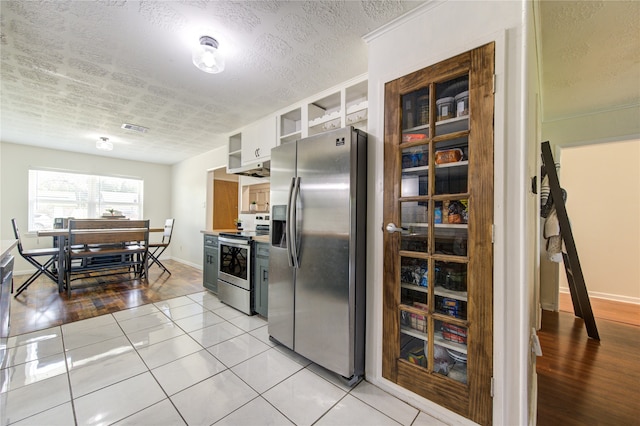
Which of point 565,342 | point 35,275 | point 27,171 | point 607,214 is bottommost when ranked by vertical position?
point 565,342

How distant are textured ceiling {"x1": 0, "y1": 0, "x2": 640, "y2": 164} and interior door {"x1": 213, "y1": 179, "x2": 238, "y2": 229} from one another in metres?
2.02

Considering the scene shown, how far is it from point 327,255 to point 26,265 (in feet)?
21.2

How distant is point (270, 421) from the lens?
142 centimetres

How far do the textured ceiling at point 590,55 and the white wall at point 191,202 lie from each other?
4576 mm

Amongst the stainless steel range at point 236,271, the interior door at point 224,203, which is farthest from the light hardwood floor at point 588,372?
the interior door at point 224,203

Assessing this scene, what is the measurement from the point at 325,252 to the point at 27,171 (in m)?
6.49

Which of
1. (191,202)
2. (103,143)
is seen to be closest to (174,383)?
(103,143)

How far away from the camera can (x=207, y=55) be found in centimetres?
189

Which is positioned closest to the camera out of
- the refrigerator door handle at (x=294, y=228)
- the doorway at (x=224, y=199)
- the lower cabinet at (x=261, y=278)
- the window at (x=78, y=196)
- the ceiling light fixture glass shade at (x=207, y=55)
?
the ceiling light fixture glass shade at (x=207, y=55)

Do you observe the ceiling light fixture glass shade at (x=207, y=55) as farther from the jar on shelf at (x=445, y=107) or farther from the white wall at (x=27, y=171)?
the white wall at (x=27, y=171)

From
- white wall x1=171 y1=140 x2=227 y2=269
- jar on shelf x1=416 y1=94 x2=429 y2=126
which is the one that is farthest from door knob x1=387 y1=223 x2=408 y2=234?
white wall x1=171 y1=140 x2=227 y2=269

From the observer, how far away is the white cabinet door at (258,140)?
3.36m

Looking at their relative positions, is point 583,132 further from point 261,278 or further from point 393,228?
point 261,278

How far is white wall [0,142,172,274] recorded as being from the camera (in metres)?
4.59
